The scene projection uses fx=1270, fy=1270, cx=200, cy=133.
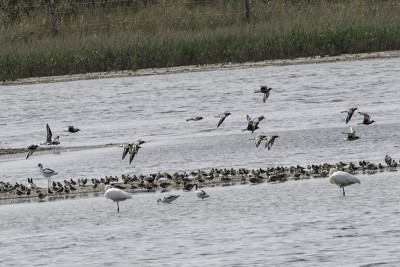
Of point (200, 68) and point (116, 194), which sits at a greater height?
point (200, 68)

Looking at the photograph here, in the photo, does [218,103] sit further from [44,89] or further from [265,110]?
[44,89]

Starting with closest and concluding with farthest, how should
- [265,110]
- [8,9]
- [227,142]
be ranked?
[227,142], [265,110], [8,9]

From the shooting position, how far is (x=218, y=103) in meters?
32.4

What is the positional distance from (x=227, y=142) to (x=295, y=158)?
293cm

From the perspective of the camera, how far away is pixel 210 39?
132ft

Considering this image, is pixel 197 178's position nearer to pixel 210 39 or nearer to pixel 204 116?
pixel 204 116

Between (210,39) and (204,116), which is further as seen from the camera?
(210,39)

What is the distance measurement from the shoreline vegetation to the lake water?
0.81 metres

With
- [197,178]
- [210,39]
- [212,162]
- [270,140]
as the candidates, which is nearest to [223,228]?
[197,178]

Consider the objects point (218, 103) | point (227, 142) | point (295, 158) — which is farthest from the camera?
point (218, 103)

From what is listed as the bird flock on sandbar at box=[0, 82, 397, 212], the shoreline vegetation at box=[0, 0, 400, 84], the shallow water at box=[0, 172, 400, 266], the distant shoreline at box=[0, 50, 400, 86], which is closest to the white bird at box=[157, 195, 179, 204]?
the shallow water at box=[0, 172, 400, 266]

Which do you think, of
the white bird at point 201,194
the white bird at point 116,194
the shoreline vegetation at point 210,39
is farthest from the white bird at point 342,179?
the shoreline vegetation at point 210,39

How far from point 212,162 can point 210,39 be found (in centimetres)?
1856

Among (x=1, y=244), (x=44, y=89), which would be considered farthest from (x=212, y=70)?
(x=1, y=244)
